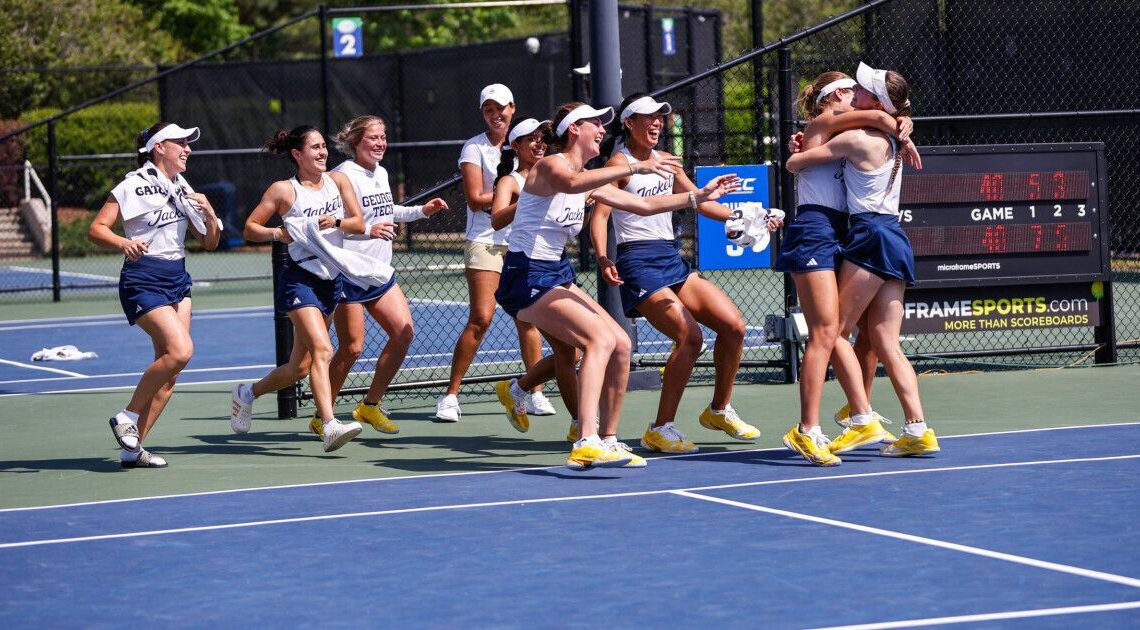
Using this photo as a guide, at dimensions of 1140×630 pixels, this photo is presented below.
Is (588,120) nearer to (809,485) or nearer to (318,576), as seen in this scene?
(809,485)

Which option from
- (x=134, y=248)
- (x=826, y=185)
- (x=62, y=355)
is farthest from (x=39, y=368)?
(x=826, y=185)

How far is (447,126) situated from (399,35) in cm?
2025

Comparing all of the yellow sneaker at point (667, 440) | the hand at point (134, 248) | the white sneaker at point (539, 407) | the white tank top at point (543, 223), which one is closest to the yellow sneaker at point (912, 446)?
the yellow sneaker at point (667, 440)

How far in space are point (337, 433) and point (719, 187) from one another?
2.49m

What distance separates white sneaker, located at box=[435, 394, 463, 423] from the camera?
1074 cm

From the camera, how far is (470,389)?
1266 cm

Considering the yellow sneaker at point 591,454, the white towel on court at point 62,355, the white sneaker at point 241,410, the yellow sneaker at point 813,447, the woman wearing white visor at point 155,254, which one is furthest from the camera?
the white towel on court at point 62,355

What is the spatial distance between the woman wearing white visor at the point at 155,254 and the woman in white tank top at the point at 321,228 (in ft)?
1.46

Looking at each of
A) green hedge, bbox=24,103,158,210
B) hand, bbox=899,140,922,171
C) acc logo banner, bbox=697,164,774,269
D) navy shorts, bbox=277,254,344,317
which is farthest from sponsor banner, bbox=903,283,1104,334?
green hedge, bbox=24,103,158,210

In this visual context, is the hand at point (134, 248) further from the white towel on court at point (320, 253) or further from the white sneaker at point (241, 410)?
the white sneaker at point (241, 410)

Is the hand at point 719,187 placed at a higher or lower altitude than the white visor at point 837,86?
lower

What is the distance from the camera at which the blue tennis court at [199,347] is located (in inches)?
532

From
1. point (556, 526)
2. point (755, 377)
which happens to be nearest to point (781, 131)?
point (755, 377)

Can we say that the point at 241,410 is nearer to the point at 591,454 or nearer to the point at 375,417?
the point at 375,417
